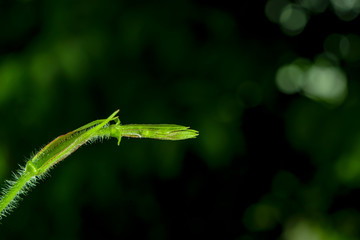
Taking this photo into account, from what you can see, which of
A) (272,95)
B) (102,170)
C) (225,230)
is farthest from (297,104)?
(102,170)

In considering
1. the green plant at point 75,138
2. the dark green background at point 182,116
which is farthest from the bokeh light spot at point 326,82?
the green plant at point 75,138

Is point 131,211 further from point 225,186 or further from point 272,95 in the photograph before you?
point 272,95

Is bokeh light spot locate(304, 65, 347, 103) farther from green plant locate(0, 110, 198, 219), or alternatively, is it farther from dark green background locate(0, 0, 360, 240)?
green plant locate(0, 110, 198, 219)

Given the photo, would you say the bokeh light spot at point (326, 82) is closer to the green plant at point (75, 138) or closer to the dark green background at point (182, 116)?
the dark green background at point (182, 116)

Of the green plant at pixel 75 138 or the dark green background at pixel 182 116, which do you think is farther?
the dark green background at pixel 182 116

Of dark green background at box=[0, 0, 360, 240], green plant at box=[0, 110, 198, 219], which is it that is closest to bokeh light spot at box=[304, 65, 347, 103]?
dark green background at box=[0, 0, 360, 240]

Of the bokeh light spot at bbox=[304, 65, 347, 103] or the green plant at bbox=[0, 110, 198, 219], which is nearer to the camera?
the green plant at bbox=[0, 110, 198, 219]

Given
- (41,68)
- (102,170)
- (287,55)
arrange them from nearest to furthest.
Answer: (41,68) → (102,170) → (287,55)

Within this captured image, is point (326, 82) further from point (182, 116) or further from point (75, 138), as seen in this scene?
point (75, 138)
